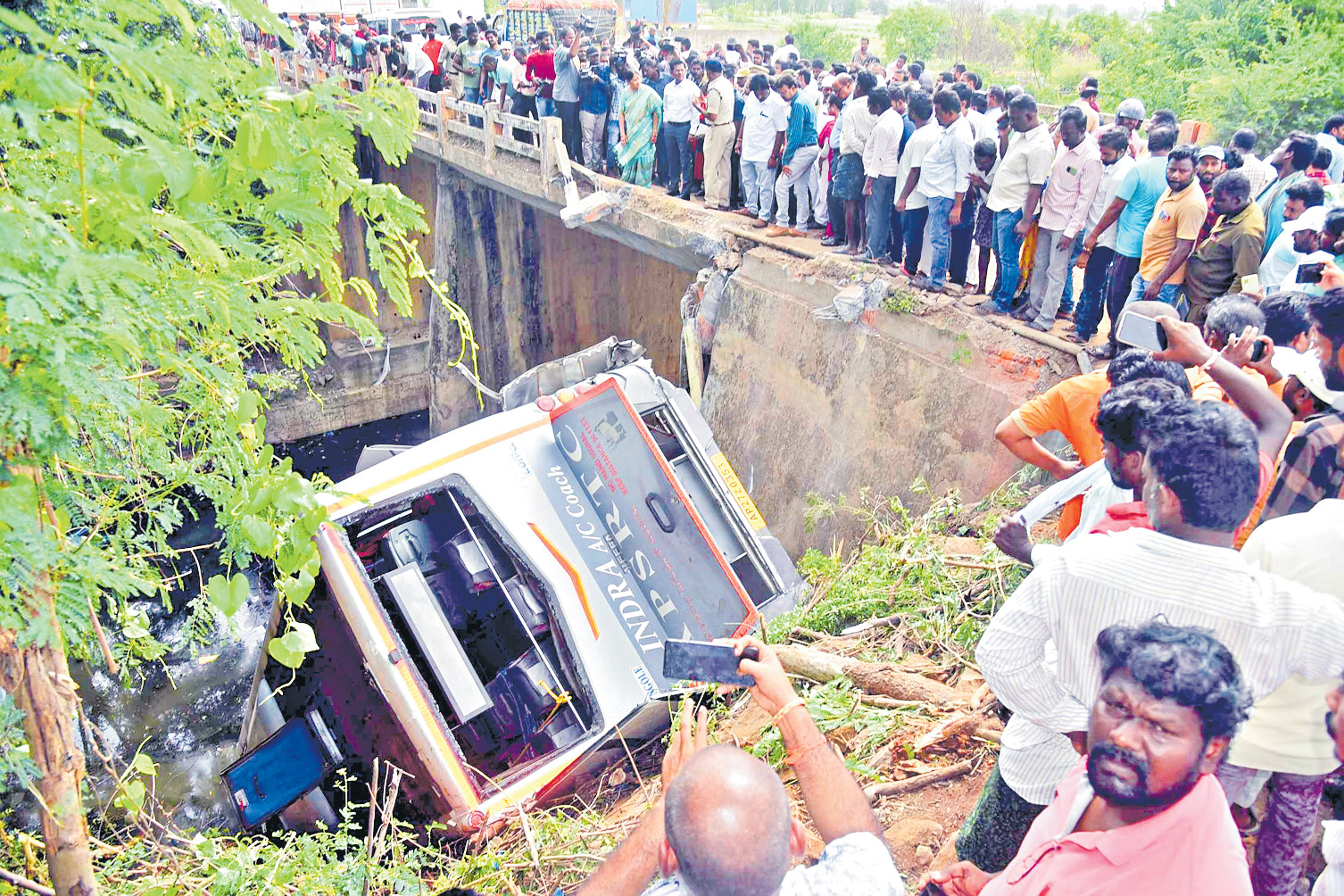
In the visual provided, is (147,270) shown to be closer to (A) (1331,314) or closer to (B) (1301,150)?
(A) (1331,314)

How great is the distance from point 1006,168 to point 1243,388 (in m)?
3.79

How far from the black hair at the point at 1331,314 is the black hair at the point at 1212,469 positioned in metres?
1.07

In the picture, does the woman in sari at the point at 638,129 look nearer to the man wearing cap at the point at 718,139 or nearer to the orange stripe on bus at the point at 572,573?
the man wearing cap at the point at 718,139

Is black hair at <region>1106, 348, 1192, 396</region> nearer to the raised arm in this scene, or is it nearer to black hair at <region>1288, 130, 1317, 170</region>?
the raised arm

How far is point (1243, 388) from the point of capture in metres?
2.85

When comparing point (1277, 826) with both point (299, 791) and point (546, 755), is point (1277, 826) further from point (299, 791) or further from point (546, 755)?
point (299, 791)

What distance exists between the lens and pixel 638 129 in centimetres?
1052

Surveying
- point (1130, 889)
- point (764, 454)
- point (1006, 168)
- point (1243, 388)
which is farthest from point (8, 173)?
point (764, 454)

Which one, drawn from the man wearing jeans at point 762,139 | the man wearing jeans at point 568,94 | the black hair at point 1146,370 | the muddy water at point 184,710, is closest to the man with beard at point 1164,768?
the black hair at point 1146,370

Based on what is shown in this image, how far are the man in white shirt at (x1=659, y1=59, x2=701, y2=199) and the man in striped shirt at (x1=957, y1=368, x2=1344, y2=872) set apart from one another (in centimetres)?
881

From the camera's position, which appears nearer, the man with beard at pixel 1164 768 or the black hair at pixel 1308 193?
the man with beard at pixel 1164 768

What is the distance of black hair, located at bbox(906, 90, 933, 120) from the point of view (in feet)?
22.6

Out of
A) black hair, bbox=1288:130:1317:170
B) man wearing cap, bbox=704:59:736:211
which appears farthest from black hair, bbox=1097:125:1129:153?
man wearing cap, bbox=704:59:736:211

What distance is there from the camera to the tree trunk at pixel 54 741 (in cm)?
171
